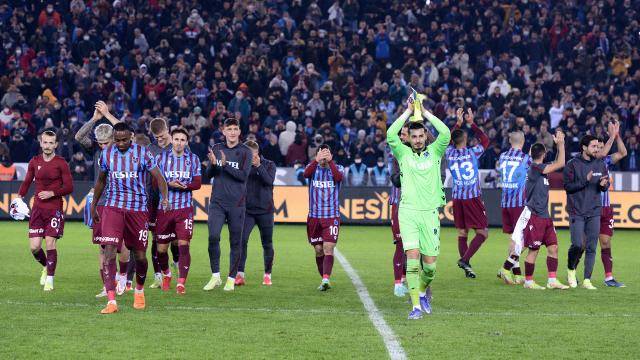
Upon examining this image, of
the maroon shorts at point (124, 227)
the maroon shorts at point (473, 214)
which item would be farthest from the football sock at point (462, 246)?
the maroon shorts at point (124, 227)

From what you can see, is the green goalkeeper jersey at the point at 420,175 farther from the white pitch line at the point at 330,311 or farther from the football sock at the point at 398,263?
the football sock at the point at 398,263

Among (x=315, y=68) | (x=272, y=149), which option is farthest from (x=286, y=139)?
(x=315, y=68)

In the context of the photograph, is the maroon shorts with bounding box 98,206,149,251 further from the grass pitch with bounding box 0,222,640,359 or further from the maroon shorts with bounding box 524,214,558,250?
the maroon shorts with bounding box 524,214,558,250

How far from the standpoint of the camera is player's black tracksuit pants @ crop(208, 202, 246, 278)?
13.2 metres

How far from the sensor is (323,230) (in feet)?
45.5

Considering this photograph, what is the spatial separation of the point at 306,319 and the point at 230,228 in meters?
3.11

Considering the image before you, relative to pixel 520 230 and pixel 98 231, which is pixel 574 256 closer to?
pixel 520 230

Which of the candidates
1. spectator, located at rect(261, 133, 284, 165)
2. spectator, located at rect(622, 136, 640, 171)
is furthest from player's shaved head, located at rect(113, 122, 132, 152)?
spectator, located at rect(622, 136, 640, 171)

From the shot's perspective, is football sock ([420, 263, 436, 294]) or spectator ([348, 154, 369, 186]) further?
spectator ([348, 154, 369, 186])

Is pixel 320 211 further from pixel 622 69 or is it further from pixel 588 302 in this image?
pixel 622 69

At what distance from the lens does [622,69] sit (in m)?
32.8

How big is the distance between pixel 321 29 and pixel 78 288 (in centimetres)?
2203

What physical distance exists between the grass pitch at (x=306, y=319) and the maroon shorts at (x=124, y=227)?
2.50 ft

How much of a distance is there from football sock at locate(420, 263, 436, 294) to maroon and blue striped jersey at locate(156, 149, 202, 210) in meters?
3.54
